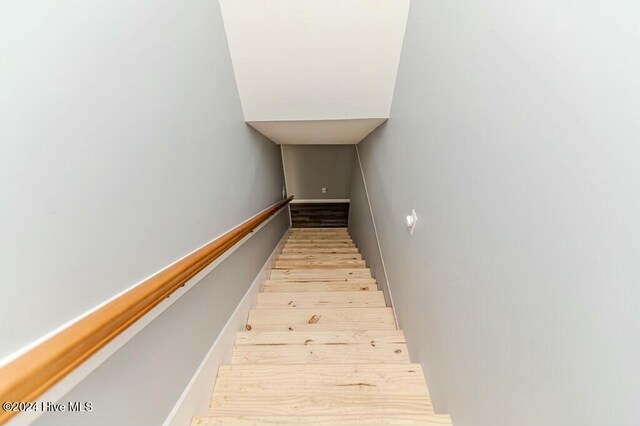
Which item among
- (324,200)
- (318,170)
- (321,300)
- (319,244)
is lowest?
(321,300)

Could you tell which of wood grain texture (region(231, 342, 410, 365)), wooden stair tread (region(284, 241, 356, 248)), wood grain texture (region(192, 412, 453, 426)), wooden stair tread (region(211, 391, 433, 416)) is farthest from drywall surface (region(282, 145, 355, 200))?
wood grain texture (region(192, 412, 453, 426))

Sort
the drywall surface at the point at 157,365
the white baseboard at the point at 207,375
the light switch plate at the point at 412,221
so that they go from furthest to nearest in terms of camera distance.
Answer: the light switch plate at the point at 412,221 < the white baseboard at the point at 207,375 < the drywall surface at the point at 157,365

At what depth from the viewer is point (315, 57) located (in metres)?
1.57

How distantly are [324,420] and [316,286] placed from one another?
4.15 feet

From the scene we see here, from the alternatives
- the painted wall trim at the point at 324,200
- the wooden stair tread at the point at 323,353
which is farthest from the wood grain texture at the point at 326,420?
the painted wall trim at the point at 324,200

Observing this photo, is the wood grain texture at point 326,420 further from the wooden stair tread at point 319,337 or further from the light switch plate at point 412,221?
the light switch plate at point 412,221

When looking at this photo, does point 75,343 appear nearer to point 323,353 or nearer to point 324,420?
point 324,420

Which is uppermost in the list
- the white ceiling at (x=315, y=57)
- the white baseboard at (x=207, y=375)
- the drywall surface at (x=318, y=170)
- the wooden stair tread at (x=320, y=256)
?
the drywall surface at (x=318, y=170)

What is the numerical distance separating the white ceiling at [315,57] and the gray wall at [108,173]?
0.33 m

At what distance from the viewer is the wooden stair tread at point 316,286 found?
221 cm

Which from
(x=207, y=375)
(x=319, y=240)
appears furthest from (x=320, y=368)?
(x=319, y=240)

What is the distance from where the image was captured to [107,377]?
0.63m

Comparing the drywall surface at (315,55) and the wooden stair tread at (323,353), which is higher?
the drywall surface at (315,55)

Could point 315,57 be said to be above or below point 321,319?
above
